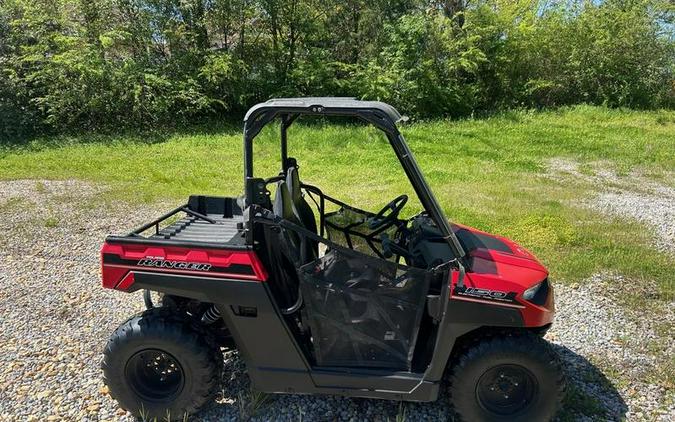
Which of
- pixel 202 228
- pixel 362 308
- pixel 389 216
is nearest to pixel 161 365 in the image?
pixel 202 228

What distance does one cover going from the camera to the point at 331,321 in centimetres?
286

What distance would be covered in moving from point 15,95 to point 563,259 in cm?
1298

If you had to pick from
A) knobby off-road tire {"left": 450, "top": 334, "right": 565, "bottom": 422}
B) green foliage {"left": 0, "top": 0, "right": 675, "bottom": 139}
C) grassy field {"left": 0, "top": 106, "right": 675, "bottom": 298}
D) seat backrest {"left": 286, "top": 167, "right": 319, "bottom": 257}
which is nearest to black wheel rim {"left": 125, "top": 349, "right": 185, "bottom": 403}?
seat backrest {"left": 286, "top": 167, "right": 319, "bottom": 257}

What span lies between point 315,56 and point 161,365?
13.2 metres

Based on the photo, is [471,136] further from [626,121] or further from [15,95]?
[15,95]

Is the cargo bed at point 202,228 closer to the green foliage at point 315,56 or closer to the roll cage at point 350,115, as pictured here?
the roll cage at point 350,115

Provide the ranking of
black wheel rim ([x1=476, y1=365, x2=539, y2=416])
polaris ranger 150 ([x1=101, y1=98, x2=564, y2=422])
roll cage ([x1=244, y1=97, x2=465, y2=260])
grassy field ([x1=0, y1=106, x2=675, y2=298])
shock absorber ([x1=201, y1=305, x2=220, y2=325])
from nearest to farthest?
roll cage ([x1=244, y1=97, x2=465, y2=260]) < polaris ranger 150 ([x1=101, y1=98, x2=564, y2=422]) < black wheel rim ([x1=476, y1=365, x2=539, y2=416]) < shock absorber ([x1=201, y1=305, x2=220, y2=325]) < grassy field ([x1=0, y1=106, x2=675, y2=298])

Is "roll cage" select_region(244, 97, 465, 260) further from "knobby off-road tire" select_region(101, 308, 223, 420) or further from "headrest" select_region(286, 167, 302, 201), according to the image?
"knobby off-road tire" select_region(101, 308, 223, 420)

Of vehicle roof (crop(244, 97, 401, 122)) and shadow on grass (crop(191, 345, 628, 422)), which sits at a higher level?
vehicle roof (crop(244, 97, 401, 122))

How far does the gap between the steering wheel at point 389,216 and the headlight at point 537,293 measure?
0.93m

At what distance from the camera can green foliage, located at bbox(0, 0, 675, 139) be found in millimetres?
12797

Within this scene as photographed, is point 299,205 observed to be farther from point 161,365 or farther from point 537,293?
point 537,293

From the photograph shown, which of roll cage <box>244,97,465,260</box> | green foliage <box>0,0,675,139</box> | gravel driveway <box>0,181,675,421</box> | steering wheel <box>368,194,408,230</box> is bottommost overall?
gravel driveway <box>0,181,675,421</box>

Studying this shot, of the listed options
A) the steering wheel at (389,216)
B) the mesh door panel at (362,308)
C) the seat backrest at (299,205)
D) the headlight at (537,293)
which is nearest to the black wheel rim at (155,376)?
the mesh door panel at (362,308)
